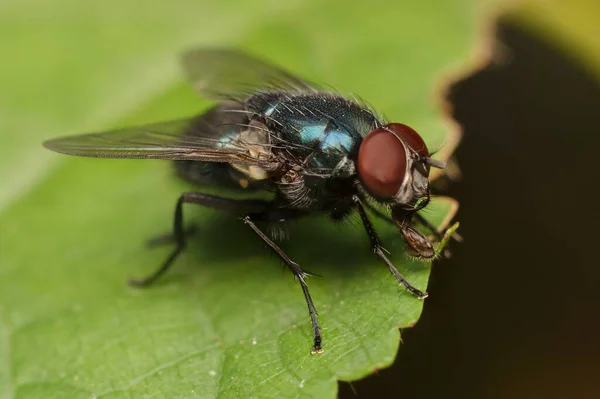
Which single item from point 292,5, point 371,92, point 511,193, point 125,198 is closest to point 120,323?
point 125,198

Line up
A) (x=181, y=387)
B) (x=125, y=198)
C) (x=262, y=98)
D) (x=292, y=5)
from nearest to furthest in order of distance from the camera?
(x=181, y=387)
(x=262, y=98)
(x=125, y=198)
(x=292, y=5)

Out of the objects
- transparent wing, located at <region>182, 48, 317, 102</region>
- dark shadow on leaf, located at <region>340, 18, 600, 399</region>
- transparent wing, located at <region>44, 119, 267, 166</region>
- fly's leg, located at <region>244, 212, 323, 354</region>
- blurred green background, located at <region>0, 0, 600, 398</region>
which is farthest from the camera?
transparent wing, located at <region>182, 48, 317, 102</region>

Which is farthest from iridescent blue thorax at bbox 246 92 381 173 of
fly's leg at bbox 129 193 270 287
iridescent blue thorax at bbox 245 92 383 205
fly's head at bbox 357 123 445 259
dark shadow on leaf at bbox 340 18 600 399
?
dark shadow on leaf at bbox 340 18 600 399

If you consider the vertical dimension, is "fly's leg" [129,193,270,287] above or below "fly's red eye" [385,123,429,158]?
below

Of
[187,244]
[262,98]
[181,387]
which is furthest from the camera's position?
[187,244]

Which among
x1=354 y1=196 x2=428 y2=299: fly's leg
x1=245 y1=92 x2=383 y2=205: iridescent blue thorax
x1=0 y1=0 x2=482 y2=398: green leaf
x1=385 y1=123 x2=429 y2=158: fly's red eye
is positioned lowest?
x1=0 y1=0 x2=482 y2=398: green leaf

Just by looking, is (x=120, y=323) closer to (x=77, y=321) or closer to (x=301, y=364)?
(x=77, y=321)

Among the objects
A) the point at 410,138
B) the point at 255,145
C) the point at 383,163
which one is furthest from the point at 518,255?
the point at 255,145

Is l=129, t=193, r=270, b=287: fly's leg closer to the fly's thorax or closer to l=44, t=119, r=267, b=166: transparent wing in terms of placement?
the fly's thorax
